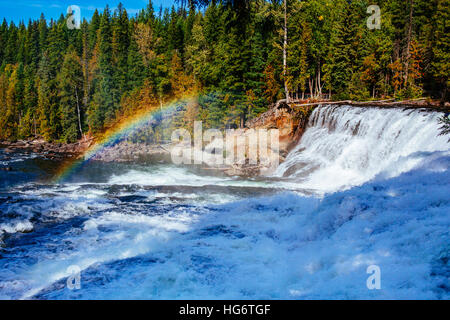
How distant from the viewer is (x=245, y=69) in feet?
106

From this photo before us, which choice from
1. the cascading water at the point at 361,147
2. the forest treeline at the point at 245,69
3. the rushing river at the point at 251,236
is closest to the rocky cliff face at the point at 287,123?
the cascading water at the point at 361,147

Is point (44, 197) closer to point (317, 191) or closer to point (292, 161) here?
point (317, 191)

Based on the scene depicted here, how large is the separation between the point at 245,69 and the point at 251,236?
2612cm

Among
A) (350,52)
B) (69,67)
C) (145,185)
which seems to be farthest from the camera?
(69,67)

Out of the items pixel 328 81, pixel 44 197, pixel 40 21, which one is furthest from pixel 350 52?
pixel 40 21

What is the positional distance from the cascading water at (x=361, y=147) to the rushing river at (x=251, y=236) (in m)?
0.11

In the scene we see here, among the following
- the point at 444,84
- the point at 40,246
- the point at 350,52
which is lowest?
the point at 40,246

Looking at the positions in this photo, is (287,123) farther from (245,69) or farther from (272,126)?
(245,69)

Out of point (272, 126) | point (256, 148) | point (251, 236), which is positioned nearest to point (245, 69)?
point (272, 126)

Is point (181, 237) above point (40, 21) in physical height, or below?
below

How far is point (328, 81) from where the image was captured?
3712 centimetres

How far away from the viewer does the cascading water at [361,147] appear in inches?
561

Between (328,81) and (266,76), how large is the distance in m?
9.07

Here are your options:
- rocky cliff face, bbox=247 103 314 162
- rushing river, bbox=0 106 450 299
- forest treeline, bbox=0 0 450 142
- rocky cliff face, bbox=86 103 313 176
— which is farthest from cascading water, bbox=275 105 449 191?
forest treeline, bbox=0 0 450 142
